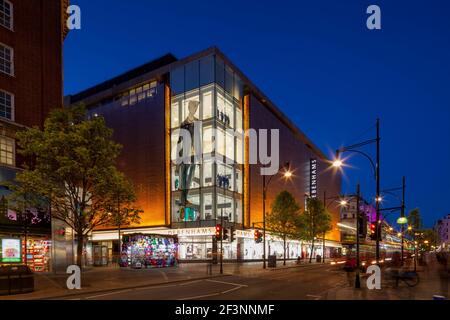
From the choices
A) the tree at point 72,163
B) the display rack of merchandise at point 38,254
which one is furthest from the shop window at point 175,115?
the tree at point 72,163

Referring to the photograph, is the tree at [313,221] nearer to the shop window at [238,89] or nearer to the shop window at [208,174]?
the shop window at [208,174]

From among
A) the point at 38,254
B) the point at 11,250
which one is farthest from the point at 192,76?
the point at 11,250

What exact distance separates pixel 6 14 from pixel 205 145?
3161 cm

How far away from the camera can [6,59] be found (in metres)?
27.2

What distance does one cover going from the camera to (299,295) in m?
17.8

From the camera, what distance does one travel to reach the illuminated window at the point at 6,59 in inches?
1056

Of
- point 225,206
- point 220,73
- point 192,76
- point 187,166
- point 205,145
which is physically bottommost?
point 225,206

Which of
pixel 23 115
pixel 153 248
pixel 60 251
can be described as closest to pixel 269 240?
pixel 153 248

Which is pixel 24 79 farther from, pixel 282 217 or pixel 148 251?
pixel 282 217

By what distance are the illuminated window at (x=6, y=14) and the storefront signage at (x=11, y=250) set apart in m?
14.8
